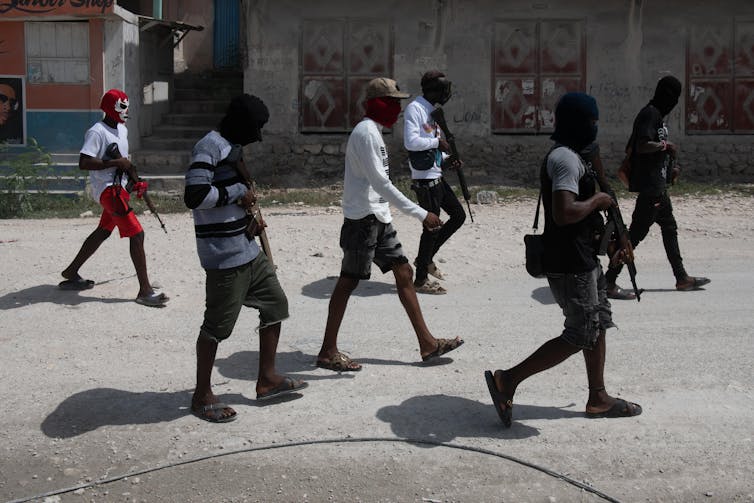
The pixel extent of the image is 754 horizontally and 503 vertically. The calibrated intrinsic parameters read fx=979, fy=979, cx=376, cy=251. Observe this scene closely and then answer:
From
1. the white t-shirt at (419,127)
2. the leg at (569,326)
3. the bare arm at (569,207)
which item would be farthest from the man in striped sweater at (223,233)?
the white t-shirt at (419,127)

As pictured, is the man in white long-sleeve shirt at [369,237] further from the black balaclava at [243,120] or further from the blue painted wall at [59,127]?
the blue painted wall at [59,127]

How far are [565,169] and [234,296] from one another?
1766 mm

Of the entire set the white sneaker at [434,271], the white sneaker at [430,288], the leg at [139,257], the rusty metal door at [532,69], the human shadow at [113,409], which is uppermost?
the rusty metal door at [532,69]

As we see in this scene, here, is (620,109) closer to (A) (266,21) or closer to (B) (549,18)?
(B) (549,18)

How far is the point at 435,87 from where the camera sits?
747 cm

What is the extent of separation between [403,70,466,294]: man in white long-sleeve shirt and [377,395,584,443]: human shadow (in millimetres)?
2620

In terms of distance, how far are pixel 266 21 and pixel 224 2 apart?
5.19 meters

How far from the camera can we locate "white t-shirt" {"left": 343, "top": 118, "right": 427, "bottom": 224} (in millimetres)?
5641

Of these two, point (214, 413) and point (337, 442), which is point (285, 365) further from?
point (337, 442)

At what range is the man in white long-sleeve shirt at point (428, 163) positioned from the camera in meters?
7.53

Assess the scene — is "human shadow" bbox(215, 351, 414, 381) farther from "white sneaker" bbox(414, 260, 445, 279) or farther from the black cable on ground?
"white sneaker" bbox(414, 260, 445, 279)

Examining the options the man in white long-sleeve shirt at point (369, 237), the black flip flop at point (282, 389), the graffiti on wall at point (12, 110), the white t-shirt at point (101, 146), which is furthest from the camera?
the graffiti on wall at point (12, 110)

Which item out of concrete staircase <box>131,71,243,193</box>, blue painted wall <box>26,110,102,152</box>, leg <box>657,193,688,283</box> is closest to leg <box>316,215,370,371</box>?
leg <box>657,193,688,283</box>

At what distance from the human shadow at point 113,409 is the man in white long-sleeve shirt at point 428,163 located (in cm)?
278
